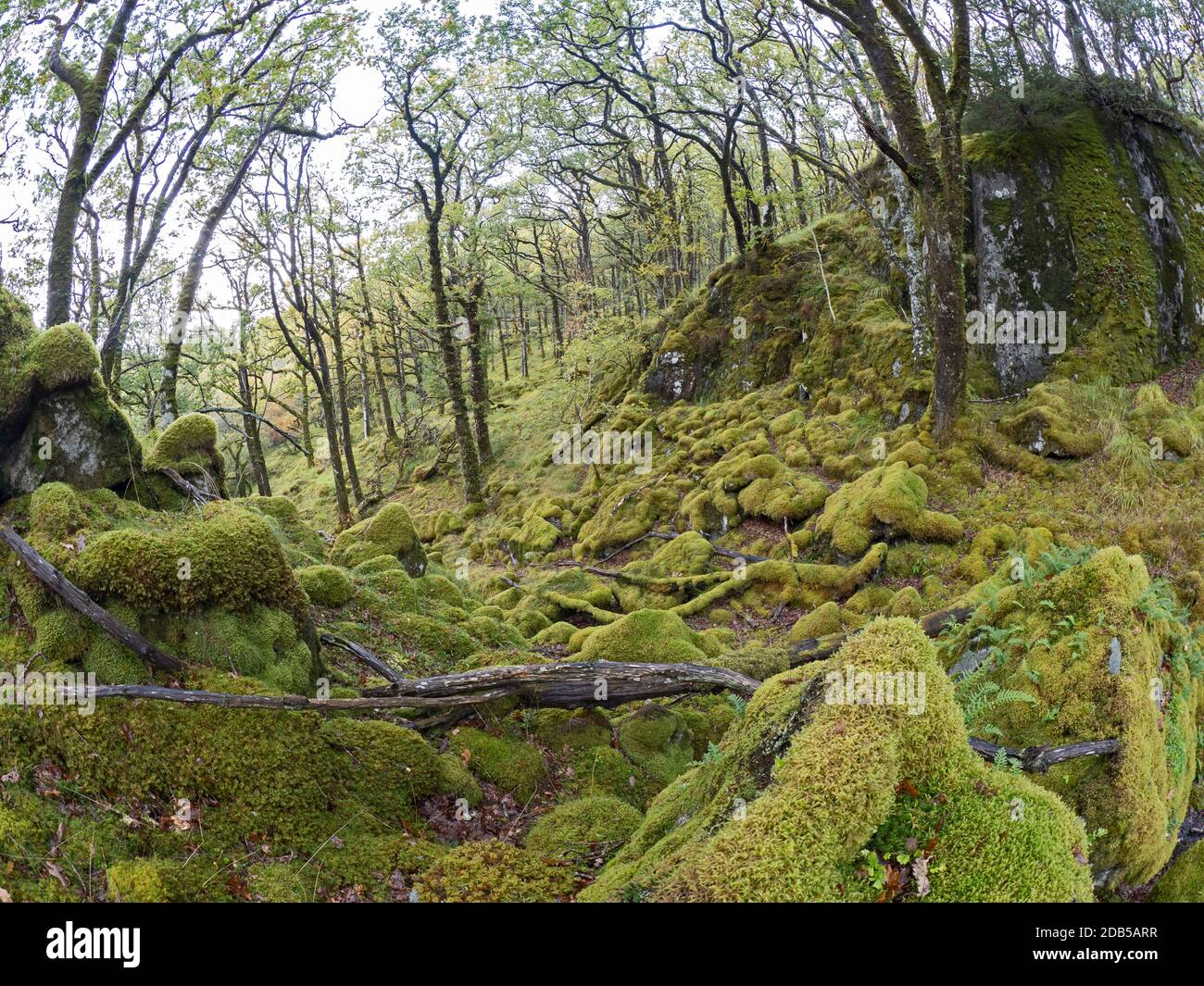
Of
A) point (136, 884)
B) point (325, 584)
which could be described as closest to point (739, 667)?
point (325, 584)

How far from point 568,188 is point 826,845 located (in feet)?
99.1

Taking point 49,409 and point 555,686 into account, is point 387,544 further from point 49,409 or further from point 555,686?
point 555,686

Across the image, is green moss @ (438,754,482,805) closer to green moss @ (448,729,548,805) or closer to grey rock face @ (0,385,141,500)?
green moss @ (448,729,548,805)

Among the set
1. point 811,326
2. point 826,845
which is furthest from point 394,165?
point 826,845

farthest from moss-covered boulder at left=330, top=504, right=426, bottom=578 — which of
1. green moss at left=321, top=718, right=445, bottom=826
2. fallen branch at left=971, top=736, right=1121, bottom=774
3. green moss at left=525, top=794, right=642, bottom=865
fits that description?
fallen branch at left=971, top=736, right=1121, bottom=774

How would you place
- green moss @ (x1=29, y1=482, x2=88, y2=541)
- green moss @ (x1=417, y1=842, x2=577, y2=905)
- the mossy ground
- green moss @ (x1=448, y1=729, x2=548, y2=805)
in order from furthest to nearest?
green moss @ (x1=448, y1=729, x2=548, y2=805)
green moss @ (x1=29, y1=482, x2=88, y2=541)
green moss @ (x1=417, y1=842, x2=577, y2=905)
the mossy ground

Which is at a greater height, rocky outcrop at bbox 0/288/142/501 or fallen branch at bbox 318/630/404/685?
rocky outcrop at bbox 0/288/142/501

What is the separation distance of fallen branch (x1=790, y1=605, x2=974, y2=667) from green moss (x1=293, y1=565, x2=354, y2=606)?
502cm

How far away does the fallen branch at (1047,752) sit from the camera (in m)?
3.31

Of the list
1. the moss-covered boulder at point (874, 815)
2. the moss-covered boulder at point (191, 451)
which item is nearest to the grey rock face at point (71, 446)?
the moss-covered boulder at point (191, 451)

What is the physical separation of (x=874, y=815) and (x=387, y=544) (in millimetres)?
9332

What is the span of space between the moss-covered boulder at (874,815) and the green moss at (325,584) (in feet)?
18.6

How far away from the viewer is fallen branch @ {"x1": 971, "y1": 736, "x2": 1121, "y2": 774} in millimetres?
3307

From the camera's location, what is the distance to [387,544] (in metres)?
10.9
